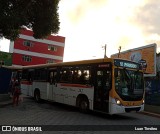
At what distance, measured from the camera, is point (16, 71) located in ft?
93.5

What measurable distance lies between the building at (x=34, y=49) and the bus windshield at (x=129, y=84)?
→ 163 feet

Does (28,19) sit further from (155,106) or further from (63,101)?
(155,106)

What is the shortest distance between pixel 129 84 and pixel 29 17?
9492 mm

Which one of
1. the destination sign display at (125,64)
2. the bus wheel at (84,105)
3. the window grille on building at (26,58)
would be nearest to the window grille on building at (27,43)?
the window grille on building at (26,58)

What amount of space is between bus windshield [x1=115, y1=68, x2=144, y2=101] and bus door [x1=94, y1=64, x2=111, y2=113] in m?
0.48

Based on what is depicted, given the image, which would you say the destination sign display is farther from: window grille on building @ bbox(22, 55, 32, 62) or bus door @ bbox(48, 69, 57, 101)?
window grille on building @ bbox(22, 55, 32, 62)

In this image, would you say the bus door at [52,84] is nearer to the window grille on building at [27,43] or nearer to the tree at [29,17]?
the tree at [29,17]

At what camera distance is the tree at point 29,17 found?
1758cm

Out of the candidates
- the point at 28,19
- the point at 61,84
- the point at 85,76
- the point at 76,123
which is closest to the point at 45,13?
the point at 28,19

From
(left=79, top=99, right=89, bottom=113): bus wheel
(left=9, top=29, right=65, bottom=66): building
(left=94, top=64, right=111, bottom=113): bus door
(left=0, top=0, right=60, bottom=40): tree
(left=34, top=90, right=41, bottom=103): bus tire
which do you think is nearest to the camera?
(left=94, top=64, right=111, bottom=113): bus door

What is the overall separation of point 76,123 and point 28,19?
10553 millimetres

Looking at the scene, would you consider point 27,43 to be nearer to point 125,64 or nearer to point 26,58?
point 26,58

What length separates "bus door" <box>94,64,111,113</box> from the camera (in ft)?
46.9

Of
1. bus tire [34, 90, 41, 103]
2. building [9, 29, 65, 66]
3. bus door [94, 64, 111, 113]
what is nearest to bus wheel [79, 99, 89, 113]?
bus door [94, 64, 111, 113]
